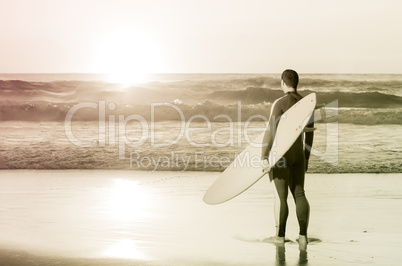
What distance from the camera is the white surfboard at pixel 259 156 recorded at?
286 centimetres

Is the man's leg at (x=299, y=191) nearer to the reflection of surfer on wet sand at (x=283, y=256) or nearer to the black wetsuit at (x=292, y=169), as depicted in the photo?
the black wetsuit at (x=292, y=169)

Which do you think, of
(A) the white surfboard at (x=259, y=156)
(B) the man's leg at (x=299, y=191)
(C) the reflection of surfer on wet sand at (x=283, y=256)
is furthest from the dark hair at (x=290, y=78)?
(C) the reflection of surfer on wet sand at (x=283, y=256)

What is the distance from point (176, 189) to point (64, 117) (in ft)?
5.83

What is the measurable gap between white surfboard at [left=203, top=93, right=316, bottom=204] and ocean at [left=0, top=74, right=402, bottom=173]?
6.18ft

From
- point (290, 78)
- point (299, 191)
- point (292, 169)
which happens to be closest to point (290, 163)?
point (292, 169)

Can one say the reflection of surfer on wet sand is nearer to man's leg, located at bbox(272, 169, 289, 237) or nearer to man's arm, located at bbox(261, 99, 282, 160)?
man's leg, located at bbox(272, 169, 289, 237)

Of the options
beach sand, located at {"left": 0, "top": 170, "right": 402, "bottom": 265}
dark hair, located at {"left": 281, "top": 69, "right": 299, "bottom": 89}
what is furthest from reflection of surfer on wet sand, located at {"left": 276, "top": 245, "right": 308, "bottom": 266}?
dark hair, located at {"left": 281, "top": 69, "right": 299, "bottom": 89}

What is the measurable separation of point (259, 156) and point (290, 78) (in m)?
0.50

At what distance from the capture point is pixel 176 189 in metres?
4.44

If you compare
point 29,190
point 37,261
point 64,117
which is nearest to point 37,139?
point 64,117

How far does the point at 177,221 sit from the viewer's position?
360 cm

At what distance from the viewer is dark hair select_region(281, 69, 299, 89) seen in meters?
2.86

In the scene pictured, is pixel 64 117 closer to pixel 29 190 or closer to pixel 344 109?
pixel 29 190

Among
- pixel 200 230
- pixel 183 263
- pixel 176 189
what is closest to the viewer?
pixel 183 263
